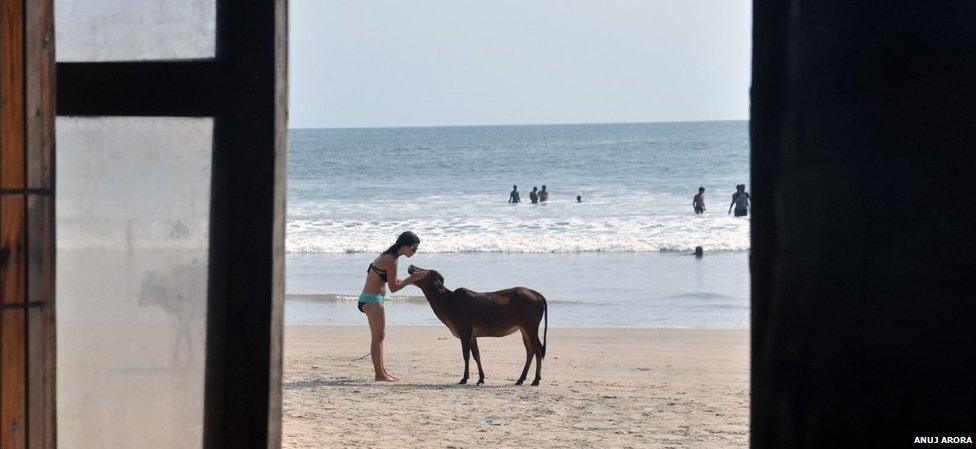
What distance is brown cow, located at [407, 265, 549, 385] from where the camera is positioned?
812 centimetres

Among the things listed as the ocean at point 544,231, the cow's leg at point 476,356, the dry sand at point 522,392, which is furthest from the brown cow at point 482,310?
the ocean at point 544,231

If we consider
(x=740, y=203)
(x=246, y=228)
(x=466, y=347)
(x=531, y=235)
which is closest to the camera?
(x=246, y=228)

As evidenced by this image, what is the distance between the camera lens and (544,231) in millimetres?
23859

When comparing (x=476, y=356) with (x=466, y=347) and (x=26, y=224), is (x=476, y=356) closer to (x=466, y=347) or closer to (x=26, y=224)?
(x=466, y=347)

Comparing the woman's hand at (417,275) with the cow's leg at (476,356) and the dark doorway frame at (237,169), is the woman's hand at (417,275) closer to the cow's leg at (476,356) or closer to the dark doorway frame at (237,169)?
the cow's leg at (476,356)

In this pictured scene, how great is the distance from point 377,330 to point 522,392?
1.20 meters

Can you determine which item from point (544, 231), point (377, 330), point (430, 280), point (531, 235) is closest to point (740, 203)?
point (544, 231)

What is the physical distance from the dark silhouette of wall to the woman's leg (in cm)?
596

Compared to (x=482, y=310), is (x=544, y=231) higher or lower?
higher

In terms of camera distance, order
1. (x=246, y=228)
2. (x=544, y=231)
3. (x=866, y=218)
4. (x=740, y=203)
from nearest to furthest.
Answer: (x=866, y=218) → (x=246, y=228) → (x=544, y=231) → (x=740, y=203)

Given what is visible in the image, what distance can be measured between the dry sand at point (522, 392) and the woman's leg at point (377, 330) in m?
0.14

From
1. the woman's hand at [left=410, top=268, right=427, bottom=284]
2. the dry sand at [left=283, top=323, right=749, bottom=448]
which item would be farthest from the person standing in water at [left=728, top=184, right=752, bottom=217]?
the woman's hand at [left=410, top=268, right=427, bottom=284]

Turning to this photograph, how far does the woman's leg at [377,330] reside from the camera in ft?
26.6

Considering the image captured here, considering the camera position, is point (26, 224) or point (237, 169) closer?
point (26, 224)
